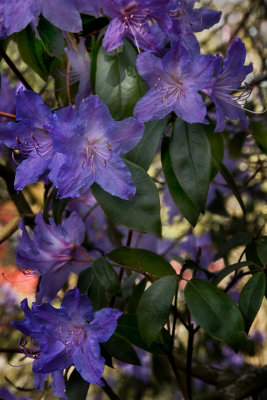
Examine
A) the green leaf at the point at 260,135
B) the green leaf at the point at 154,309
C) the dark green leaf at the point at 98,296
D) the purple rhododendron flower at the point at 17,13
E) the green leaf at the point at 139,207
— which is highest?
the purple rhododendron flower at the point at 17,13

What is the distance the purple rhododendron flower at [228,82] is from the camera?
27.5 inches

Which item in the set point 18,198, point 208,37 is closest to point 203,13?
point 18,198

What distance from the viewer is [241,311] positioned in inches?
30.0

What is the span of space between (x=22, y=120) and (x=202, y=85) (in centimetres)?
23

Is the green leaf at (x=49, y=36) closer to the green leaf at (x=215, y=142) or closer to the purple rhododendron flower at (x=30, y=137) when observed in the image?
the purple rhododendron flower at (x=30, y=137)

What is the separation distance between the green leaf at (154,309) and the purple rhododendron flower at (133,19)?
1.02 ft

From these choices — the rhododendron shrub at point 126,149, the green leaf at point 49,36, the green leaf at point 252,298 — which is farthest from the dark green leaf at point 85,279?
the green leaf at point 49,36

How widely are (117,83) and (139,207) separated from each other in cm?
16

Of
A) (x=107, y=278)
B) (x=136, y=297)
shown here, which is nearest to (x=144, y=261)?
(x=107, y=278)

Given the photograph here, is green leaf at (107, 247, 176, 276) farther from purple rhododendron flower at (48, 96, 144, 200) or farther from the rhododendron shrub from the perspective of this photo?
purple rhododendron flower at (48, 96, 144, 200)

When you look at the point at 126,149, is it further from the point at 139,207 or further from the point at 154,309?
the point at 154,309

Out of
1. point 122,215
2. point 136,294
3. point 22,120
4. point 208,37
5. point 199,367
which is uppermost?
point 22,120

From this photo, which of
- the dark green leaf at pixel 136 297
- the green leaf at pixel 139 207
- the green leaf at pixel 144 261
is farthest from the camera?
the dark green leaf at pixel 136 297

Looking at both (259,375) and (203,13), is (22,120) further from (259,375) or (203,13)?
(259,375)
